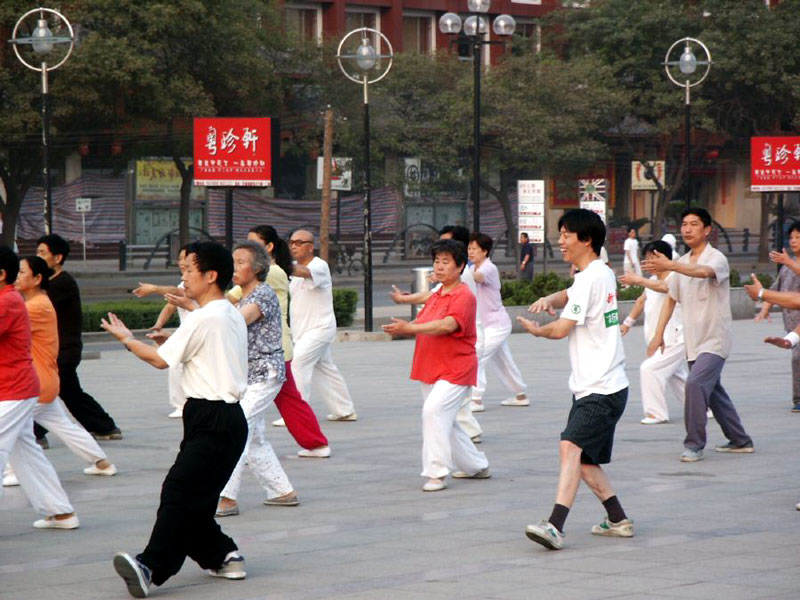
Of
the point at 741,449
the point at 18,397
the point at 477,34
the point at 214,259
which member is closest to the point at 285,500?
the point at 18,397

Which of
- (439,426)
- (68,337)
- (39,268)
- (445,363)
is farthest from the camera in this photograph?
(68,337)

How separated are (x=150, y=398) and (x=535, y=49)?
41236 millimetres

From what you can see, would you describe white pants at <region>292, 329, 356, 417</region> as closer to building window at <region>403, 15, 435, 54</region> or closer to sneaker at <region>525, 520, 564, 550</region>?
sneaker at <region>525, 520, 564, 550</region>

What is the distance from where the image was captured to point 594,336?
8062mm

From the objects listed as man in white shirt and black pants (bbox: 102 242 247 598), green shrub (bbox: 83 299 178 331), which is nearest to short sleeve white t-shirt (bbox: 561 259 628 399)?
man in white shirt and black pants (bbox: 102 242 247 598)

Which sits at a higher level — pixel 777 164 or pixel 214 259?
pixel 777 164

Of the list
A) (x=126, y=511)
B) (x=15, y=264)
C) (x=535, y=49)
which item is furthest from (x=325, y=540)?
(x=535, y=49)

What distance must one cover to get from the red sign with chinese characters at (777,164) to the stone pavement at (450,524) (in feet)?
60.7

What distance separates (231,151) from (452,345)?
15462 millimetres

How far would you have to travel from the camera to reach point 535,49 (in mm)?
54625

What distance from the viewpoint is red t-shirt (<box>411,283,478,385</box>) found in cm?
984

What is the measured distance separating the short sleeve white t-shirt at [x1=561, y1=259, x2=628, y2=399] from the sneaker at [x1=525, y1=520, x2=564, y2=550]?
75 centimetres

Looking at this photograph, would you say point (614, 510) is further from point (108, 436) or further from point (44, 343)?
point (108, 436)

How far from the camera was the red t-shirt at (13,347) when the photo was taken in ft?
26.2
